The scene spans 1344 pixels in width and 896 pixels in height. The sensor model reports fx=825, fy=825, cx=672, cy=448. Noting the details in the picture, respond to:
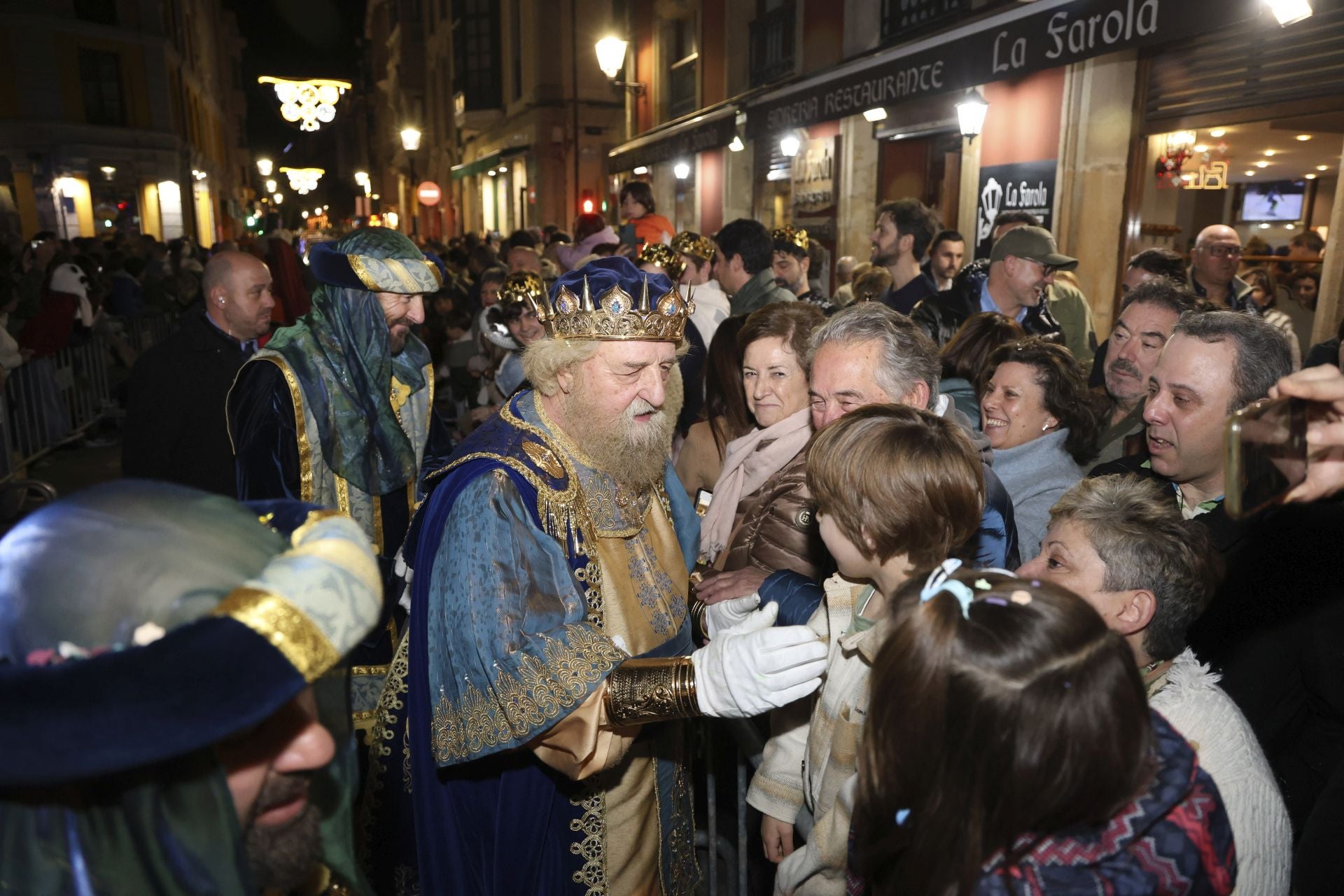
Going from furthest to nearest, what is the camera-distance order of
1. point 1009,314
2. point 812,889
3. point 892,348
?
1. point 1009,314
2. point 892,348
3. point 812,889

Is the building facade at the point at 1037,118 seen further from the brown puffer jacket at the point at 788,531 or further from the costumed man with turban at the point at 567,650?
the costumed man with turban at the point at 567,650

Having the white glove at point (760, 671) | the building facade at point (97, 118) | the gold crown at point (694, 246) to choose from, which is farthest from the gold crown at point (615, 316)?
the building facade at point (97, 118)

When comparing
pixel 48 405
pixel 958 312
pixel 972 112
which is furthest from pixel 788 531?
pixel 48 405

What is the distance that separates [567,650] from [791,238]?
5.84 m

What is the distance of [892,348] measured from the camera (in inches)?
99.7

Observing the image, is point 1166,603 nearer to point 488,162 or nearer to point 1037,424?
point 1037,424

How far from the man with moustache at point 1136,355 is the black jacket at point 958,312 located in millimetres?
1204

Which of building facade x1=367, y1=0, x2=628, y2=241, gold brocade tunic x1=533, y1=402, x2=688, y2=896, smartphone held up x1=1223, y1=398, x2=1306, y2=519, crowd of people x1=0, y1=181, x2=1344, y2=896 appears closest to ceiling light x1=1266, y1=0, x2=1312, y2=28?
crowd of people x1=0, y1=181, x2=1344, y2=896

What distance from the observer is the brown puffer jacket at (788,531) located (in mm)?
2582

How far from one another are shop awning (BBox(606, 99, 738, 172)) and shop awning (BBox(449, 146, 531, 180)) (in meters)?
7.24

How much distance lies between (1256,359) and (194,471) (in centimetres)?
451


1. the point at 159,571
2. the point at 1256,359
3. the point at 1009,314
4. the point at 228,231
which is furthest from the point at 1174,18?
the point at 228,231

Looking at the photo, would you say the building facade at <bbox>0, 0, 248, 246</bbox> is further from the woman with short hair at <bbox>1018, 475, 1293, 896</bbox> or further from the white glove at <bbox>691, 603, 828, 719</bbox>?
the woman with short hair at <bbox>1018, 475, 1293, 896</bbox>

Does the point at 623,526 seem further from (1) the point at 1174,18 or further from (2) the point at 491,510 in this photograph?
(1) the point at 1174,18
